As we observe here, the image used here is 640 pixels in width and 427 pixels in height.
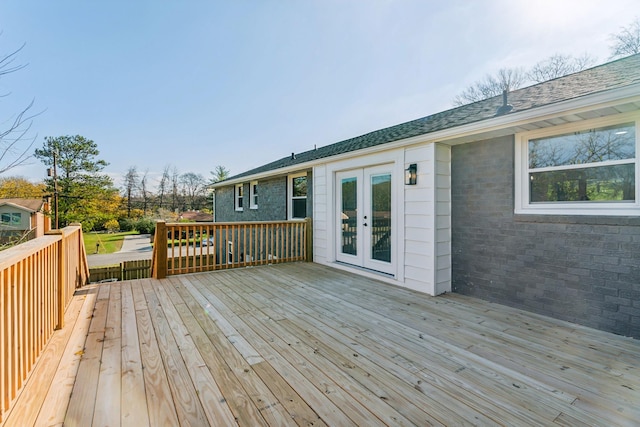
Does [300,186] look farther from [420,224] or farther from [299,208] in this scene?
[420,224]

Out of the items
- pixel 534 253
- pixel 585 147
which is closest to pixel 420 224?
pixel 534 253

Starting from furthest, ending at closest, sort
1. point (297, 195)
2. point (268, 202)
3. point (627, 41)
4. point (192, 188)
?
1. point (192, 188)
2. point (268, 202)
3. point (627, 41)
4. point (297, 195)

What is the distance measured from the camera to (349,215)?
18.6 feet

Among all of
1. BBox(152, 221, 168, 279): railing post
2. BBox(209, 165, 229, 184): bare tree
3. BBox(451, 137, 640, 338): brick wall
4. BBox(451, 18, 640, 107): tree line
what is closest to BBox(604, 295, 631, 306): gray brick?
BBox(451, 137, 640, 338): brick wall

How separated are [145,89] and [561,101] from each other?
13.3 meters

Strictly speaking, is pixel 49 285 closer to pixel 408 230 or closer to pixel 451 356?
pixel 451 356

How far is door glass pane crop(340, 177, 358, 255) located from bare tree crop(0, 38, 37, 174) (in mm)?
5061

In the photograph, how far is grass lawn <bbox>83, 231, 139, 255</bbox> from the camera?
838 inches

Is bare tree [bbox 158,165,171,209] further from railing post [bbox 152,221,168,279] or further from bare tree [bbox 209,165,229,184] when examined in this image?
railing post [bbox 152,221,168,279]

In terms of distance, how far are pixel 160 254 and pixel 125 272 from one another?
4.35 metres

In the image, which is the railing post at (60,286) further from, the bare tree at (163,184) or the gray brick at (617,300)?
the bare tree at (163,184)

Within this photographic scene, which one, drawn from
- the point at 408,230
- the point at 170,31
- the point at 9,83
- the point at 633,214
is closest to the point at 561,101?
the point at 633,214

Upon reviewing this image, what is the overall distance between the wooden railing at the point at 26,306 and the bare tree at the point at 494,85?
1525cm

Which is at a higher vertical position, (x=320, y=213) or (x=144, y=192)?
(x=144, y=192)
